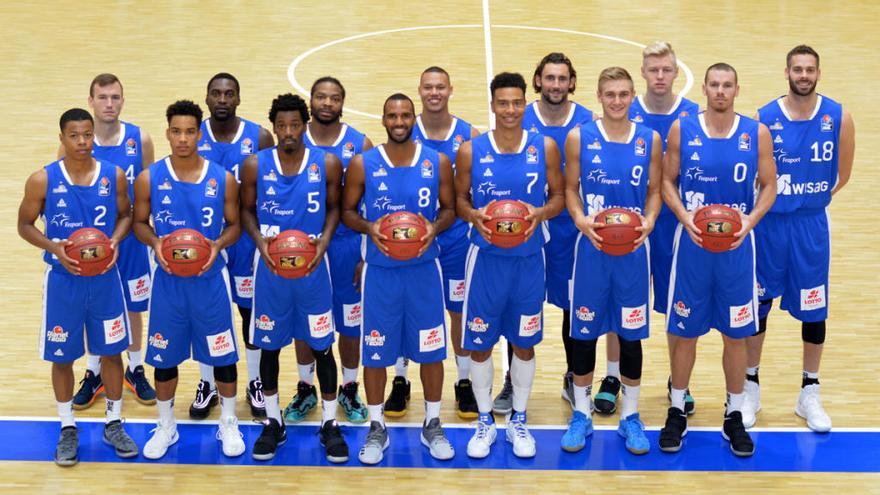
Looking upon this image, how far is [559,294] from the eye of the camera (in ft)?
26.0

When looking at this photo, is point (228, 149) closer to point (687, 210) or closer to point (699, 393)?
point (687, 210)

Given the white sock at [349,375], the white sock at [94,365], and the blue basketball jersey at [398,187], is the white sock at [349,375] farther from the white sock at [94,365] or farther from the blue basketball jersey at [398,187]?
the white sock at [94,365]

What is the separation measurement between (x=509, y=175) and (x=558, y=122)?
0.88 meters

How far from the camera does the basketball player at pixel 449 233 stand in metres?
7.71

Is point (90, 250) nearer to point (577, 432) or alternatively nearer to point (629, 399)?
point (577, 432)

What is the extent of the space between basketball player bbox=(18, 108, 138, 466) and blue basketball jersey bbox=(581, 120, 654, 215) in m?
2.72

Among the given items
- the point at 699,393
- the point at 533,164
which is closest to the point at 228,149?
the point at 533,164

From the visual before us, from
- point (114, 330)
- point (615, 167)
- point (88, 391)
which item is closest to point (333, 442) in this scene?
point (114, 330)

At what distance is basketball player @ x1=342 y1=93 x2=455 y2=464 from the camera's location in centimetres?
716

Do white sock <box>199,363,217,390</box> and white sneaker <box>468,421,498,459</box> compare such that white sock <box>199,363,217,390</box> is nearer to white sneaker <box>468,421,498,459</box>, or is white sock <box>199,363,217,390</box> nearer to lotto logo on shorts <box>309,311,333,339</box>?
lotto logo on shorts <box>309,311,333,339</box>

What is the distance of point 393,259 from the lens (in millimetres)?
7133

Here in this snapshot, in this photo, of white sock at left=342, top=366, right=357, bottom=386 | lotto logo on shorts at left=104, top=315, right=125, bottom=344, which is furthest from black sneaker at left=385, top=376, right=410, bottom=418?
lotto logo on shorts at left=104, top=315, right=125, bottom=344

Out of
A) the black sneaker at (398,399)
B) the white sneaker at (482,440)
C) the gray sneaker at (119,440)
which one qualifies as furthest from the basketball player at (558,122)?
the gray sneaker at (119,440)

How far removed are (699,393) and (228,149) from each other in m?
3.51
